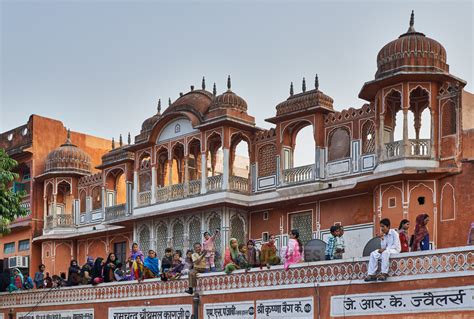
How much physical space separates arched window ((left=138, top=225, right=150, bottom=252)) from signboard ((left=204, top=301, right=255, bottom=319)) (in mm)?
8427

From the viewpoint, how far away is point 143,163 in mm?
30469

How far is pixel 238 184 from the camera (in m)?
26.4

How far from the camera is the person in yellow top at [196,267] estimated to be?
70.7ft

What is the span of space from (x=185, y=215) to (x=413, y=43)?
376 inches

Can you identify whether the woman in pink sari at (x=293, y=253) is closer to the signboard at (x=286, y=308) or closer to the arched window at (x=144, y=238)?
the signboard at (x=286, y=308)

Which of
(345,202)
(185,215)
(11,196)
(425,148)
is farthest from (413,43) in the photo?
(11,196)

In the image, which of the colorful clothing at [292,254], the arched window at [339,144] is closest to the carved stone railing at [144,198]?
the arched window at [339,144]

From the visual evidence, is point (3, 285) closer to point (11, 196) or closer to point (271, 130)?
point (11, 196)

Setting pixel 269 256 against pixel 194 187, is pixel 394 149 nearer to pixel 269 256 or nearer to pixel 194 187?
pixel 269 256

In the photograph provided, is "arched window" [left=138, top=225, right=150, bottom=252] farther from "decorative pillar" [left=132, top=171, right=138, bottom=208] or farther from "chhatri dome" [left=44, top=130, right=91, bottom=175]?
"chhatri dome" [left=44, top=130, right=91, bottom=175]

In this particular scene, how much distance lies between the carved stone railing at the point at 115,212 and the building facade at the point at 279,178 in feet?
0.17

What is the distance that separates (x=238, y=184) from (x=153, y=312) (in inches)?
206

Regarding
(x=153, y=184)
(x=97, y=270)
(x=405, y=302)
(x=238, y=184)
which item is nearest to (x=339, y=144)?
(x=238, y=184)

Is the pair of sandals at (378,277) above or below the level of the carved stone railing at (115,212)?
below
